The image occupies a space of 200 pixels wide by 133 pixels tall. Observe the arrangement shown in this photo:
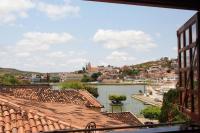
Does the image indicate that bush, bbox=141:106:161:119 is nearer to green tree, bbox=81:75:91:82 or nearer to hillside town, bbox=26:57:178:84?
hillside town, bbox=26:57:178:84

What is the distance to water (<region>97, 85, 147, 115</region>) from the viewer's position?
2888cm

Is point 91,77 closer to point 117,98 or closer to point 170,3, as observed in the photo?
point 117,98

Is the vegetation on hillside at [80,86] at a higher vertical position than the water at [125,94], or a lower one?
higher

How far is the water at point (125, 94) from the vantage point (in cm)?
2888

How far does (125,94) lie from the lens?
35.4m

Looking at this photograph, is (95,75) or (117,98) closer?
(95,75)

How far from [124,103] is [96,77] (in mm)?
4618

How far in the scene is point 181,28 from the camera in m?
2.54

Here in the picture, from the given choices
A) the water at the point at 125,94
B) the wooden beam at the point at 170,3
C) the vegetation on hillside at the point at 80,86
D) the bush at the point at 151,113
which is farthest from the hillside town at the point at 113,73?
the wooden beam at the point at 170,3

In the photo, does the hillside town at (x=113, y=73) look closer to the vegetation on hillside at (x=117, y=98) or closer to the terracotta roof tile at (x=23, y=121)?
the vegetation on hillside at (x=117, y=98)

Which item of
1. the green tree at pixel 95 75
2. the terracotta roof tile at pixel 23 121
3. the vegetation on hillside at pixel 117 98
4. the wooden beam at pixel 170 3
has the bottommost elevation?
the vegetation on hillside at pixel 117 98

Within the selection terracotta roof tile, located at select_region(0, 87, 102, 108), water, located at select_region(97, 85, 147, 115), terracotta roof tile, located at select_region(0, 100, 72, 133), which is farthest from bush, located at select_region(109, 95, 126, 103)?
terracotta roof tile, located at select_region(0, 100, 72, 133)

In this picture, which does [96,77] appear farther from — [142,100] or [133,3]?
[133,3]

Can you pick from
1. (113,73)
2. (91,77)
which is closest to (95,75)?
(91,77)
